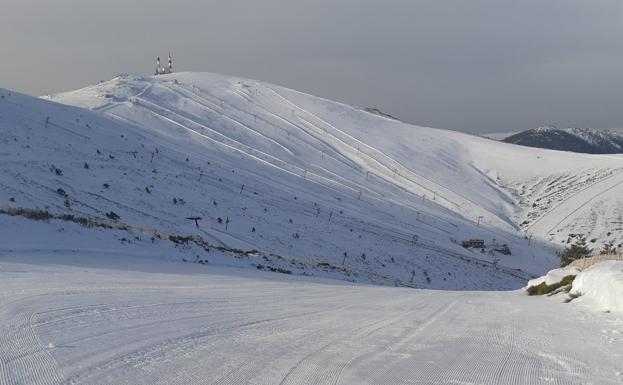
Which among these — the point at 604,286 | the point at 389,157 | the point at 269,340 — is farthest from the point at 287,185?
the point at 269,340

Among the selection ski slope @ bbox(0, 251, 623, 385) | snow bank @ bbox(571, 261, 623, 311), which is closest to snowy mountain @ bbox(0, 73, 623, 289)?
ski slope @ bbox(0, 251, 623, 385)

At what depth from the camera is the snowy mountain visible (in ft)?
118

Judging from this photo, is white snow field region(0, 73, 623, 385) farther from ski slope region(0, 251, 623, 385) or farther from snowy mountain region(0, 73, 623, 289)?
snowy mountain region(0, 73, 623, 289)

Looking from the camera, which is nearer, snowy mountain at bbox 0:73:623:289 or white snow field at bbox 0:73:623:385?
white snow field at bbox 0:73:623:385

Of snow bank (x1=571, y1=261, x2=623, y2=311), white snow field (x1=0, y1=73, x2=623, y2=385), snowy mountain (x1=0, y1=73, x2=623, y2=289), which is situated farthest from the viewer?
snowy mountain (x1=0, y1=73, x2=623, y2=289)

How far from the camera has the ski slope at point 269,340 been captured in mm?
6383

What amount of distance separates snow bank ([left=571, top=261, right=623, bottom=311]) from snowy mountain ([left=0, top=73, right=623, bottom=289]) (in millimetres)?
14585

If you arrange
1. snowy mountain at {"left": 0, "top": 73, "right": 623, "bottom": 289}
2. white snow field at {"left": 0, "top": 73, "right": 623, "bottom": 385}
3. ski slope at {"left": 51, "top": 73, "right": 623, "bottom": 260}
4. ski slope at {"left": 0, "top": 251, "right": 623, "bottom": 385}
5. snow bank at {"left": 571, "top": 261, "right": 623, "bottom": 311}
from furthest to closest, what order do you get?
ski slope at {"left": 51, "top": 73, "right": 623, "bottom": 260} → snowy mountain at {"left": 0, "top": 73, "right": 623, "bottom": 289} → snow bank at {"left": 571, "top": 261, "right": 623, "bottom": 311} → white snow field at {"left": 0, "top": 73, "right": 623, "bottom": 385} → ski slope at {"left": 0, "top": 251, "right": 623, "bottom": 385}

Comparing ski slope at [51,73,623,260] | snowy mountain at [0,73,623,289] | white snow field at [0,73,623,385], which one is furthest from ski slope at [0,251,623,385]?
ski slope at [51,73,623,260]

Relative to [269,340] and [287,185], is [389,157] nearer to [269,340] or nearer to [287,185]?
[287,185]

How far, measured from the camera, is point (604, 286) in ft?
41.9

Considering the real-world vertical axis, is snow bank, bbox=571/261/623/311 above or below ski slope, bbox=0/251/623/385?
above

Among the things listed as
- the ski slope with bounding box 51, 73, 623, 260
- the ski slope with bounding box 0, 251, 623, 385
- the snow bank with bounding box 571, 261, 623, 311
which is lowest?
the ski slope with bounding box 0, 251, 623, 385

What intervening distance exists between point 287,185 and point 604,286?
45.1 metres
